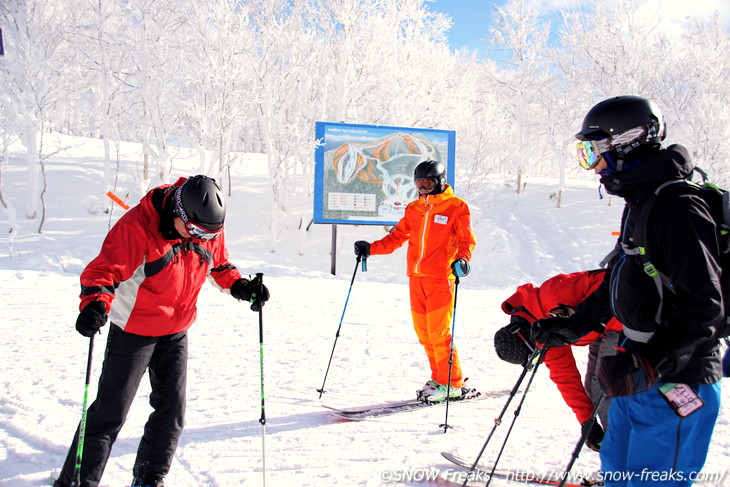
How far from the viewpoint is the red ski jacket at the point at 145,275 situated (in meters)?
2.23

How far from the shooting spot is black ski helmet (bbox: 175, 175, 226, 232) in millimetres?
2352

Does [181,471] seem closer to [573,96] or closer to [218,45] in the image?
[218,45]

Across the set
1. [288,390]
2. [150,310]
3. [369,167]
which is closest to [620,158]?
[150,310]

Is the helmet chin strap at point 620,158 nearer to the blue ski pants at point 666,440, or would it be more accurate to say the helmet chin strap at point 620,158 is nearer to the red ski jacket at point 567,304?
the blue ski pants at point 666,440

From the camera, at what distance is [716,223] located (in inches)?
63.6

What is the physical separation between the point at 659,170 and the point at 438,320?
2.38 metres

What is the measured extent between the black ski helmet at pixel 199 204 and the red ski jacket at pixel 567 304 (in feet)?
5.73

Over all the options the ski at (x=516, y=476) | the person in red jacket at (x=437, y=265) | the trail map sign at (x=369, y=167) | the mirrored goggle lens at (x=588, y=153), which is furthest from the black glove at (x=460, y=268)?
the trail map sign at (x=369, y=167)

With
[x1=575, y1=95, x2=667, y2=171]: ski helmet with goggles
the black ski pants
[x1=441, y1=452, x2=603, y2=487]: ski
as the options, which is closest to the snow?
[x1=441, y1=452, x2=603, y2=487]: ski

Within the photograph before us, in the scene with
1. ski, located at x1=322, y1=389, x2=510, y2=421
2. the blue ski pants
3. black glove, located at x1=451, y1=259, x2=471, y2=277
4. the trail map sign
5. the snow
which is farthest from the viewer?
the trail map sign

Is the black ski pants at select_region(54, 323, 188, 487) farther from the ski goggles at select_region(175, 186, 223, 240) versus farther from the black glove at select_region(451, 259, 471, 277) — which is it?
the black glove at select_region(451, 259, 471, 277)

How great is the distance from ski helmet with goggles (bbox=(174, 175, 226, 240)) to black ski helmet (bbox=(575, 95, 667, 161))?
175 centimetres

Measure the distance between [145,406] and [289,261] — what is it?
25.8ft

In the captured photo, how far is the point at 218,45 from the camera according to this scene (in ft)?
35.9
